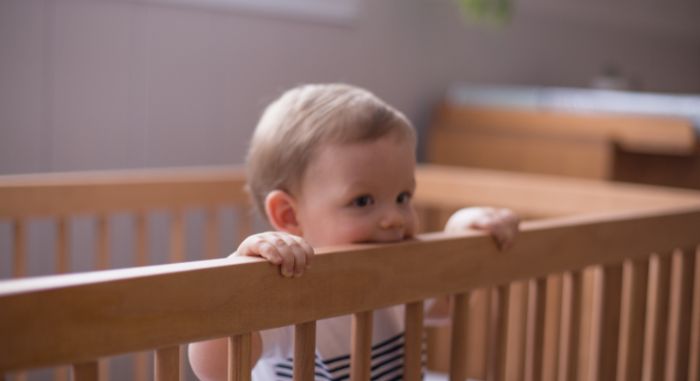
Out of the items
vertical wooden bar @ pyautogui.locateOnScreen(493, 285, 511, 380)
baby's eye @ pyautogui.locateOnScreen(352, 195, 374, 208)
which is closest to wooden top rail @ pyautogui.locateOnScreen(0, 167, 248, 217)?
Answer: baby's eye @ pyautogui.locateOnScreen(352, 195, 374, 208)

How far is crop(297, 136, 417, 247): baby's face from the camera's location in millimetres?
901

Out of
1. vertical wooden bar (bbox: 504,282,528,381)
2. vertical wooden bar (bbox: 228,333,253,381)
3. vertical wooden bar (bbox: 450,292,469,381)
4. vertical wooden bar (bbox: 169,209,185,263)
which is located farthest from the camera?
vertical wooden bar (bbox: 504,282,528,381)

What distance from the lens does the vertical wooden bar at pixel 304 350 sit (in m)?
0.71

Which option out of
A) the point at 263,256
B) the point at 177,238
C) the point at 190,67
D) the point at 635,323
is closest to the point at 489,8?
the point at 190,67

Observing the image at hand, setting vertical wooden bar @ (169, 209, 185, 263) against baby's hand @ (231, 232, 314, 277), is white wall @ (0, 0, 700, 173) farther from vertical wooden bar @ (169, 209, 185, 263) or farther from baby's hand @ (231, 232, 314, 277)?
baby's hand @ (231, 232, 314, 277)

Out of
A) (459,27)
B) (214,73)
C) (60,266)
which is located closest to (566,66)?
(459,27)

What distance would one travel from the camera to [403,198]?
3.11 feet

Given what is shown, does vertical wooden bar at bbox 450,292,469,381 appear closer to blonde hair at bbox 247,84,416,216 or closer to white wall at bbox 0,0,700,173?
blonde hair at bbox 247,84,416,216

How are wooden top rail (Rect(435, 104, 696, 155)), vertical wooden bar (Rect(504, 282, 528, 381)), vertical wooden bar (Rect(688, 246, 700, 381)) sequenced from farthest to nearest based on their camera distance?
wooden top rail (Rect(435, 104, 696, 155)) < vertical wooden bar (Rect(504, 282, 528, 381)) < vertical wooden bar (Rect(688, 246, 700, 381))

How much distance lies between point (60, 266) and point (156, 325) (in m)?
0.78

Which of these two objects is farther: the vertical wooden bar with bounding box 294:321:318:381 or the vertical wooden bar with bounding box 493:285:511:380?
the vertical wooden bar with bounding box 493:285:511:380

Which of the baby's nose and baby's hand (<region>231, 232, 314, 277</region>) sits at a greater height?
baby's hand (<region>231, 232, 314, 277</region>)

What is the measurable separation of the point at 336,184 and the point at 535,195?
27.4 inches

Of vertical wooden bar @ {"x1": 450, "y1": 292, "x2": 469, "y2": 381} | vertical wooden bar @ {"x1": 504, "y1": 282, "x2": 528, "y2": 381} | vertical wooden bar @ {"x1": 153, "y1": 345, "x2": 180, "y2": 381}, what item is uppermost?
vertical wooden bar @ {"x1": 153, "y1": 345, "x2": 180, "y2": 381}
